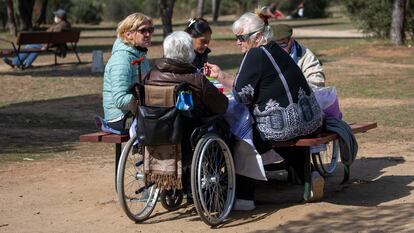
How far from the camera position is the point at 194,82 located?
6.61 m

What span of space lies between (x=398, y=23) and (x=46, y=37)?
441 inches

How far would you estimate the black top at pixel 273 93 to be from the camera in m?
7.11

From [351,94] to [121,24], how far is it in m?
9.56

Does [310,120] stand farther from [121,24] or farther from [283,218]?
[121,24]

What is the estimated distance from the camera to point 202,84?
6629mm

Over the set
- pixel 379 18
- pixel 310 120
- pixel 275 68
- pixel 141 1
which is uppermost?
pixel 275 68

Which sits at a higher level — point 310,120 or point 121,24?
point 121,24

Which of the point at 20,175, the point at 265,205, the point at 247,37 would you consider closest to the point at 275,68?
the point at 247,37

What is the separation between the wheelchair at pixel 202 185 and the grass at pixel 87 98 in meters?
3.01

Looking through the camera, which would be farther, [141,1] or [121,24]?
[141,1]

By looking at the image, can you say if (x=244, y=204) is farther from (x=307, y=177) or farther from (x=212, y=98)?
(x=212, y=98)

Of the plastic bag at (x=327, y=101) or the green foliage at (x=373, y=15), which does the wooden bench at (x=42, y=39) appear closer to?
the green foliage at (x=373, y=15)

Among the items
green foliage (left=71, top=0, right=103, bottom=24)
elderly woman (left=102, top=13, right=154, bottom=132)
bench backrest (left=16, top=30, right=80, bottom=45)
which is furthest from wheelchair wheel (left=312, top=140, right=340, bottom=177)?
green foliage (left=71, top=0, right=103, bottom=24)

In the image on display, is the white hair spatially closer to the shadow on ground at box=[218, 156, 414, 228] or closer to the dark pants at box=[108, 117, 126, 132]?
the dark pants at box=[108, 117, 126, 132]
